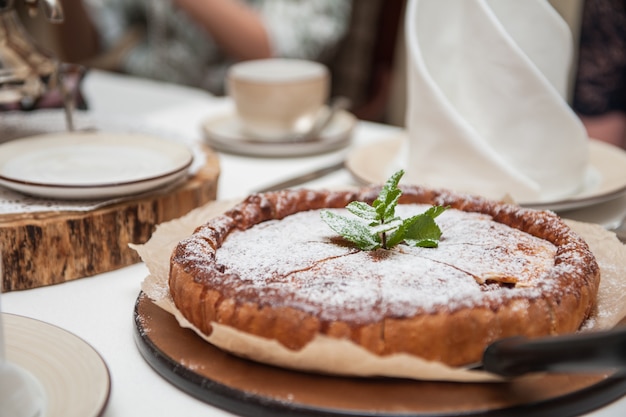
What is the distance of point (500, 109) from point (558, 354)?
0.63 metres

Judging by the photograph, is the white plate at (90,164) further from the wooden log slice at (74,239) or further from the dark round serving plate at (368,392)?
the dark round serving plate at (368,392)

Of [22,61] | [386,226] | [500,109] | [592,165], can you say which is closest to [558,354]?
[386,226]

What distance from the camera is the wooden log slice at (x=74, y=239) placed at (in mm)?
1012

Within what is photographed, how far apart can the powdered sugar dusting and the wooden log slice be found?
8.1 inches

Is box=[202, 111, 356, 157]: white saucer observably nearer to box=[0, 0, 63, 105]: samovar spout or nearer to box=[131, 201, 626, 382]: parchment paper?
box=[0, 0, 63, 105]: samovar spout

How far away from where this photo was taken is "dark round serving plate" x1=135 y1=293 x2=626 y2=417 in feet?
2.20

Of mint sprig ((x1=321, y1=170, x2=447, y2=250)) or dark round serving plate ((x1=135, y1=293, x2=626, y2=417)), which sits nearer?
dark round serving plate ((x1=135, y1=293, x2=626, y2=417))

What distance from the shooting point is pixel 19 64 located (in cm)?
130

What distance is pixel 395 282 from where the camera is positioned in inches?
30.8

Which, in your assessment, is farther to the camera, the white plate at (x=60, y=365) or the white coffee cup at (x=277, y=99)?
the white coffee cup at (x=277, y=99)

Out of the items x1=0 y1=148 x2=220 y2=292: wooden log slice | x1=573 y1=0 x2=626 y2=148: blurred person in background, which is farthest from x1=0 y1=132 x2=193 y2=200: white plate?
x1=573 y1=0 x2=626 y2=148: blurred person in background

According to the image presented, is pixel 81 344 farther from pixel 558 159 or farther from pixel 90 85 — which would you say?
pixel 90 85

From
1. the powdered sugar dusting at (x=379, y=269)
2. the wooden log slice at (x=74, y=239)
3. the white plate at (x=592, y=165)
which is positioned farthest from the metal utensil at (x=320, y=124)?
the powdered sugar dusting at (x=379, y=269)

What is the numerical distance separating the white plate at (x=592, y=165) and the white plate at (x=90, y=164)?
320 mm
